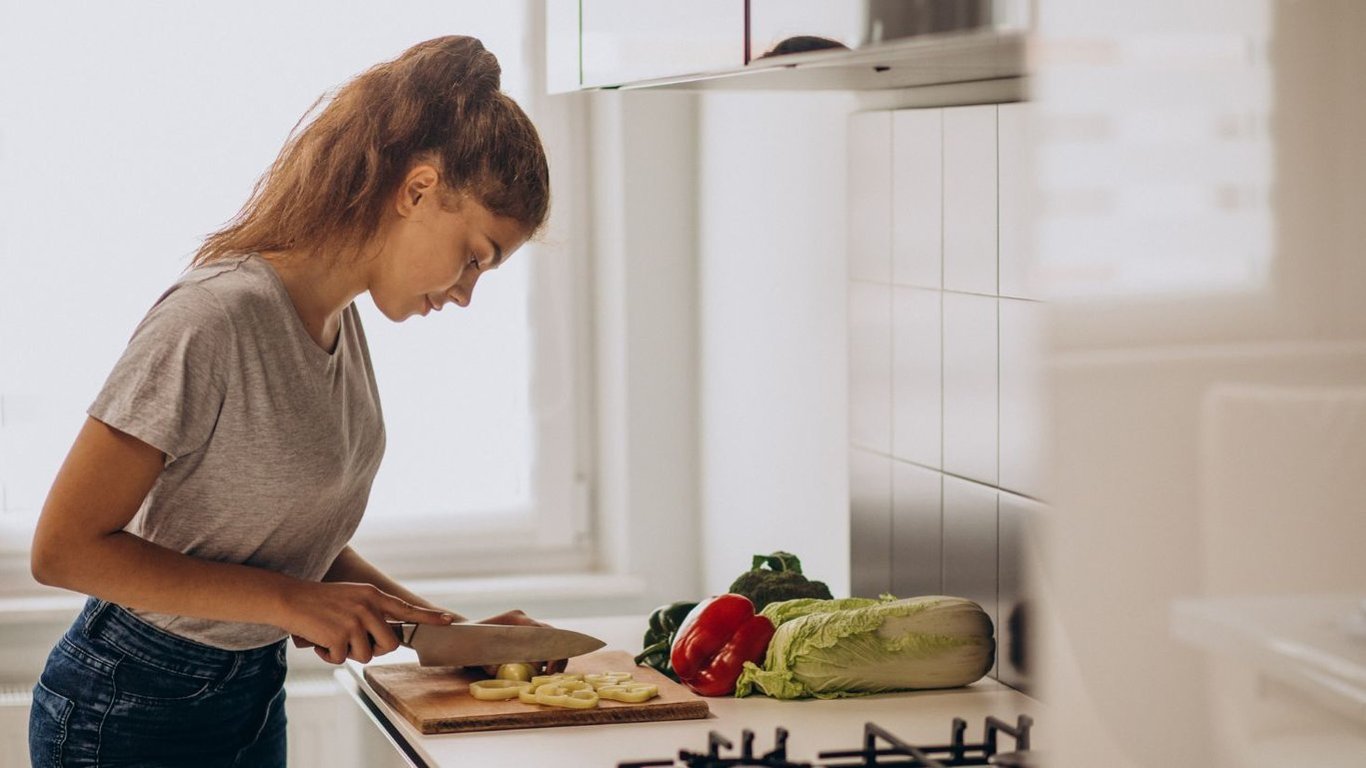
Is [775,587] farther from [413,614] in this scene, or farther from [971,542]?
[413,614]

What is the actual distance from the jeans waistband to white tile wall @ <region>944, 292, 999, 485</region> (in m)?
0.80

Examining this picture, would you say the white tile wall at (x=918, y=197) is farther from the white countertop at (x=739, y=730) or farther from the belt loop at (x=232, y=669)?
the belt loop at (x=232, y=669)

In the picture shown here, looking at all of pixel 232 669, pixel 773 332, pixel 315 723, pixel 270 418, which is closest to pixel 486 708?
pixel 232 669

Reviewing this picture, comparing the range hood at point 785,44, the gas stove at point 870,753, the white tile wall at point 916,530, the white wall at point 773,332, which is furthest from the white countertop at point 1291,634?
the white wall at point 773,332

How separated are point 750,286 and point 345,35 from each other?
838 millimetres

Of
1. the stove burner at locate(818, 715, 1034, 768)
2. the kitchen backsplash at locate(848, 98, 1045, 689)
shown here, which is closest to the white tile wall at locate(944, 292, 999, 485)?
the kitchen backsplash at locate(848, 98, 1045, 689)

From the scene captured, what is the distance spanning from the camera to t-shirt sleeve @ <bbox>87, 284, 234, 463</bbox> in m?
1.28

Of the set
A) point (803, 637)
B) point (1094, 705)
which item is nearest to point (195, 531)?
point (803, 637)

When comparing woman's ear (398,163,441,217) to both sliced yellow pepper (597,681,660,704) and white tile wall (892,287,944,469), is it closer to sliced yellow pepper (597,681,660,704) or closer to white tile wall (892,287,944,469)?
sliced yellow pepper (597,681,660,704)

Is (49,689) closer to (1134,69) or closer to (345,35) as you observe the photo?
(1134,69)

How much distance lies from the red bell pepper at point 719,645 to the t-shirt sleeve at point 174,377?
0.54 meters

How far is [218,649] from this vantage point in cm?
146

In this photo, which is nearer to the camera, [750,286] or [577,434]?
[750,286]

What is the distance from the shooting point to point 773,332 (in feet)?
7.66
